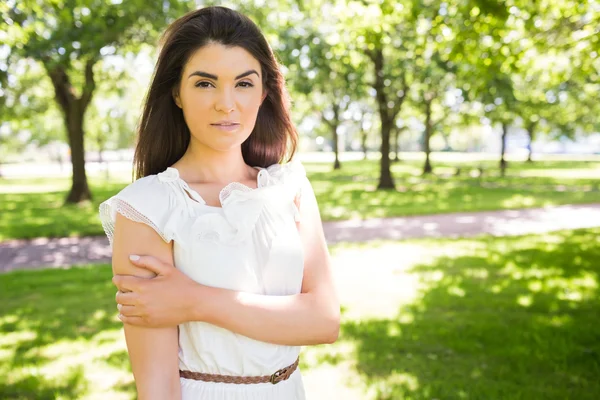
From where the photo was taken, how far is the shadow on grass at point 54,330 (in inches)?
192

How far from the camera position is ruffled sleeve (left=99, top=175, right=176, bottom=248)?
1.58m

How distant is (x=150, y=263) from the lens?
1557 mm

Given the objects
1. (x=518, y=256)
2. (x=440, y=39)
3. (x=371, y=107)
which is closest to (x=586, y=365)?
(x=518, y=256)

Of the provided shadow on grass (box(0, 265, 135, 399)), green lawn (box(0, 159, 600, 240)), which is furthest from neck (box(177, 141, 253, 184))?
green lawn (box(0, 159, 600, 240))

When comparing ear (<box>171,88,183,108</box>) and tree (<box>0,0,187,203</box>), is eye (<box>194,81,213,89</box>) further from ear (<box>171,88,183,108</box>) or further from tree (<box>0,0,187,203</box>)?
tree (<box>0,0,187,203</box>)

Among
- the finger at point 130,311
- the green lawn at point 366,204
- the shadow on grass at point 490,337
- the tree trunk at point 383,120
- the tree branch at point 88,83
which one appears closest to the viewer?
the finger at point 130,311

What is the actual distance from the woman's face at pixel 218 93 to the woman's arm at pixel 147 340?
0.39m

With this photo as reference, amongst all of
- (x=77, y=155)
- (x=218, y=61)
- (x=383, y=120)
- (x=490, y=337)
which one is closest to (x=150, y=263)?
(x=218, y=61)

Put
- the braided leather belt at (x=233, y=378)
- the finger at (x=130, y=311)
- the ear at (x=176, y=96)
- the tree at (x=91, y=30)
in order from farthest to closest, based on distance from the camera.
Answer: the tree at (x=91, y=30) < the ear at (x=176, y=96) < the braided leather belt at (x=233, y=378) < the finger at (x=130, y=311)

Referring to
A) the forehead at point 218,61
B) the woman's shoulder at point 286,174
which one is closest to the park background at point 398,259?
the woman's shoulder at point 286,174

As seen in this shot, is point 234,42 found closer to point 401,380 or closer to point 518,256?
point 401,380

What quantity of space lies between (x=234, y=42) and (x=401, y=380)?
13.0ft

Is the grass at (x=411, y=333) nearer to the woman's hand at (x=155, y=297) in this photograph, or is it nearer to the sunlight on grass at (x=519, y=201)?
the woman's hand at (x=155, y=297)

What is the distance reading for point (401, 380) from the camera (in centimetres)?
487
